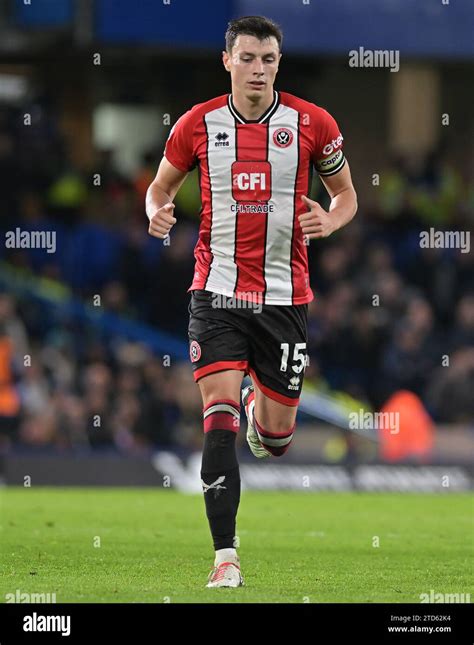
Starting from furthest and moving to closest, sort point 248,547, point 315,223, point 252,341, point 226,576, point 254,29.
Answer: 1. point 248,547
2. point 252,341
3. point 254,29
4. point 315,223
5. point 226,576

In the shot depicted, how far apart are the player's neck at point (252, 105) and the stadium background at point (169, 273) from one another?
8.25 metres

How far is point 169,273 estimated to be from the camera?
19.2 meters

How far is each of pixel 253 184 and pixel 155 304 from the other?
11592 mm

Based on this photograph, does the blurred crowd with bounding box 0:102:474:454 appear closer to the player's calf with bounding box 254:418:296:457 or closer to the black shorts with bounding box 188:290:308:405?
the player's calf with bounding box 254:418:296:457

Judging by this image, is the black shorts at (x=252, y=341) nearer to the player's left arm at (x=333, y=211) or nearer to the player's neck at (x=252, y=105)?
the player's left arm at (x=333, y=211)

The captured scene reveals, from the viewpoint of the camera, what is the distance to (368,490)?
635 inches

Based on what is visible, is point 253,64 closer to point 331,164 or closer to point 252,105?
point 252,105

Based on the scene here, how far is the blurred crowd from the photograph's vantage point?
17.9m

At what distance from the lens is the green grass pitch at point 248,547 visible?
7555 millimetres

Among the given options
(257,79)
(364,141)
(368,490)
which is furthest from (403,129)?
(257,79)

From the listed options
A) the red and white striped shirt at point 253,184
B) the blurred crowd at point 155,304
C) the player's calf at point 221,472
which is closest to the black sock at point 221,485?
the player's calf at point 221,472

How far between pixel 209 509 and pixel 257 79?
2266 mm

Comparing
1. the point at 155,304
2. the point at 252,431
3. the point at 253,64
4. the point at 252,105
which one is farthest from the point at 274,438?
the point at 155,304

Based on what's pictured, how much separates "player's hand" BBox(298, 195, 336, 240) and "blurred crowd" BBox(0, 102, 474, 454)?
9079 millimetres
